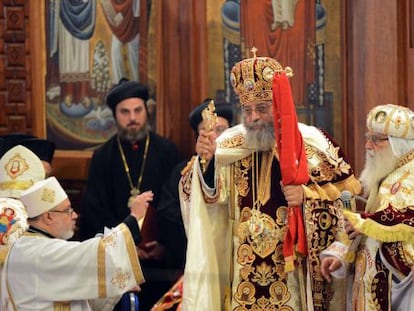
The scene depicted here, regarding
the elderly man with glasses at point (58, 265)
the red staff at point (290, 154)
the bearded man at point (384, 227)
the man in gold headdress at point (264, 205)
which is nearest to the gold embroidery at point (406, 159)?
the bearded man at point (384, 227)

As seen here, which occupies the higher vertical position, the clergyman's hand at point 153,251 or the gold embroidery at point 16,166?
the gold embroidery at point 16,166

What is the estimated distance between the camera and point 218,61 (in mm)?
8977

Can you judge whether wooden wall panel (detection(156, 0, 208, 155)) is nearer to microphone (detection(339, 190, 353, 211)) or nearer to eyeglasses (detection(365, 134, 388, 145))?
microphone (detection(339, 190, 353, 211))

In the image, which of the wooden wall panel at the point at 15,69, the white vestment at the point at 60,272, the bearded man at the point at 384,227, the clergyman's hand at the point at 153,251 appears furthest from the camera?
the wooden wall panel at the point at 15,69

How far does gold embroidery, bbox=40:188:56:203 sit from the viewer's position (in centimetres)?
708

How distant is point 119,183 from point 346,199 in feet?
6.70

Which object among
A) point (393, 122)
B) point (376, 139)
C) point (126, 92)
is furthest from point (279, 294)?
point (126, 92)

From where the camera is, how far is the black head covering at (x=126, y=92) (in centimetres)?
864

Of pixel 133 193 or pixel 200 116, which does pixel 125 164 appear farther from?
pixel 200 116

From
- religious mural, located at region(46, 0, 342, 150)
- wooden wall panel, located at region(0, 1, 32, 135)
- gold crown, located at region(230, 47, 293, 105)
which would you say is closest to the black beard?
religious mural, located at region(46, 0, 342, 150)

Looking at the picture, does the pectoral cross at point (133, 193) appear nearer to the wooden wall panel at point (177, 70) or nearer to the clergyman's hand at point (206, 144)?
the wooden wall panel at point (177, 70)

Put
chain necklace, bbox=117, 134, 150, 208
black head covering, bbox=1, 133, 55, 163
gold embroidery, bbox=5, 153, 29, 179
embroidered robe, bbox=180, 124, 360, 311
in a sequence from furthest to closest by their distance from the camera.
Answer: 1. chain necklace, bbox=117, 134, 150, 208
2. black head covering, bbox=1, 133, 55, 163
3. gold embroidery, bbox=5, 153, 29, 179
4. embroidered robe, bbox=180, 124, 360, 311

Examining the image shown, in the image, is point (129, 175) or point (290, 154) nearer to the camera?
point (290, 154)

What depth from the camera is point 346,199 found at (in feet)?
23.3
